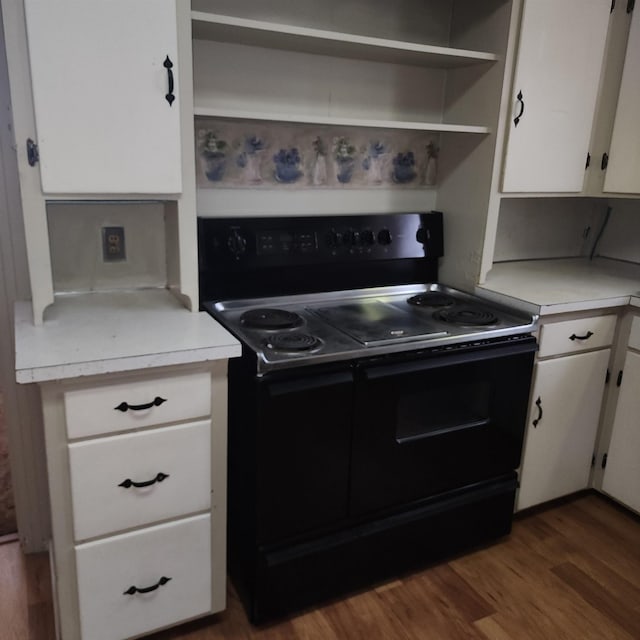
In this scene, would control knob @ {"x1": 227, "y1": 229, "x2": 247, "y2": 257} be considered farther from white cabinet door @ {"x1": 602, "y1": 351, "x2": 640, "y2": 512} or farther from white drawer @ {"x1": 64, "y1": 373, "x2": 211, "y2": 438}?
white cabinet door @ {"x1": 602, "y1": 351, "x2": 640, "y2": 512}

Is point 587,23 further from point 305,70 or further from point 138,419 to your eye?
point 138,419

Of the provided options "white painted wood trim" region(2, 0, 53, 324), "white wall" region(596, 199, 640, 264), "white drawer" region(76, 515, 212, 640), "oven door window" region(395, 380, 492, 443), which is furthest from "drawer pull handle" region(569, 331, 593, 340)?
"white painted wood trim" region(2, 0, 53, 324)

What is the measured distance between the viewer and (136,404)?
133 cm

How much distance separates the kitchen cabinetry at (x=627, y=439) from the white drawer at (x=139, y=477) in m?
1.53

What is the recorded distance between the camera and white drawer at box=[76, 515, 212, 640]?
4.56 ft

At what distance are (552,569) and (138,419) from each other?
4.79ft

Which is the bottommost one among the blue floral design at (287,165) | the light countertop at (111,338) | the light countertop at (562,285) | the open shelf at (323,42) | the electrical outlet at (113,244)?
the light countertop at (111,338)

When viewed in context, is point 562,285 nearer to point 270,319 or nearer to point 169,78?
point 270,319

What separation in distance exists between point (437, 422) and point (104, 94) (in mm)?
1266

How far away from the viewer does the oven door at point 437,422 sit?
5.21ft

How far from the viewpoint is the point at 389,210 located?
2.18m

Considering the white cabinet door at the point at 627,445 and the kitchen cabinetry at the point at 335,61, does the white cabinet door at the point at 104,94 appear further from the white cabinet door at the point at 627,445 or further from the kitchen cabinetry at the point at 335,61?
the white cabinet door at the point at 627,445

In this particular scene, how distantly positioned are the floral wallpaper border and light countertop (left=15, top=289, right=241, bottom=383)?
501 millimetres

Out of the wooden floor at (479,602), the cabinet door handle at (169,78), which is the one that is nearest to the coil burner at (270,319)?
the cabinet door handle at (169,78)
